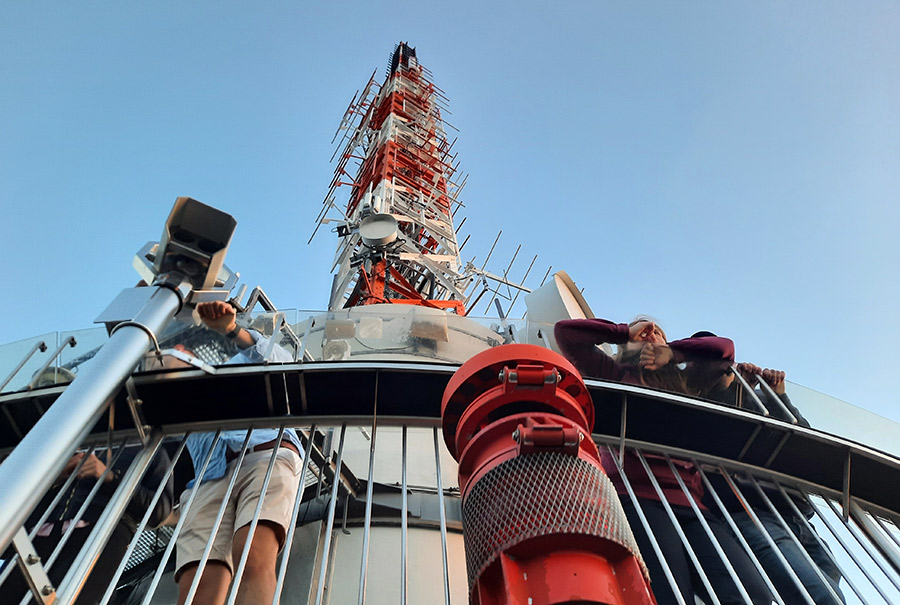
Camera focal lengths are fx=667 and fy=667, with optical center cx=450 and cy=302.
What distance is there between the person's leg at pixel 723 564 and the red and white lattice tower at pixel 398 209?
846 centimetres

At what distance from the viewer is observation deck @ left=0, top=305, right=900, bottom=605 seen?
4.32 m

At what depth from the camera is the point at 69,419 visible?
2.74 meters

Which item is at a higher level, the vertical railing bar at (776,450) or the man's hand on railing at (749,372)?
the man's hand on railing at (749,372)

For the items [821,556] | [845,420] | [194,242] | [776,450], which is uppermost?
[845,420]

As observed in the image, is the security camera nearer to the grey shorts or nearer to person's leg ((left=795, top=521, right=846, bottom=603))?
the grey shorts

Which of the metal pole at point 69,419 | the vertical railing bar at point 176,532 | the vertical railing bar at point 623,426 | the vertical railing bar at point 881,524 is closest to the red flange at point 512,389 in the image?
the metal pole at point 69,419

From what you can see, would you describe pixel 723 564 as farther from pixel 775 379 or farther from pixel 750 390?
pixel 775 379

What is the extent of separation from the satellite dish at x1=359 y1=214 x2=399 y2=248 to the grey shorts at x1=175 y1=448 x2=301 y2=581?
916cm

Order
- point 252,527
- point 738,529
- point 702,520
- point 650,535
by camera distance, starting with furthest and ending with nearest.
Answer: point 738,529 → point 702,520 → point 650,535 → point 252,527

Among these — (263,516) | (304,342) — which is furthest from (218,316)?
(263,516)

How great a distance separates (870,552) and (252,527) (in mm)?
3858

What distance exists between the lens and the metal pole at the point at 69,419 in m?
2.40

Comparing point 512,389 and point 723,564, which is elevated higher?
point 723,564

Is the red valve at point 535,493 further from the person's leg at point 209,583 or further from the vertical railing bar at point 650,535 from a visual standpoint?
the person's leg at point 209,583
